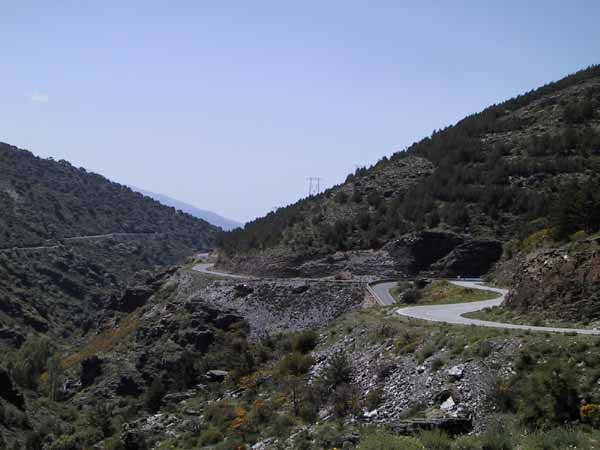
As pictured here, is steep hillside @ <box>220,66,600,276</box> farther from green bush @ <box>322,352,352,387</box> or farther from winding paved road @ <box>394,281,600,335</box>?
green bush @ <box>322,352,352,387</box>

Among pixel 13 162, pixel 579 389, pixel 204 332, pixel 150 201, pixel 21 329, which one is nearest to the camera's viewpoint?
pixel 579 389

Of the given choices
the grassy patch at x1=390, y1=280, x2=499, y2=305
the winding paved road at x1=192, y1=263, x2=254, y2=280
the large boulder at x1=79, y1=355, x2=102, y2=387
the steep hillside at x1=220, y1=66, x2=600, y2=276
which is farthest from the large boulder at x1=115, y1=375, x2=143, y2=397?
the steep hillside at x1=220, y1=66, x2=600, y2=276

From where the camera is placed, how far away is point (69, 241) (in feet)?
310

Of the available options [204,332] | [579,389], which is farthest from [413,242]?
[579,389]

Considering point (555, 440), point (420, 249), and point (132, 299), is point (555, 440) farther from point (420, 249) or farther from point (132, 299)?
point (132, 299)

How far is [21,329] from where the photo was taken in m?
57.4

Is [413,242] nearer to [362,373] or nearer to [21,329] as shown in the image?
[362,373]

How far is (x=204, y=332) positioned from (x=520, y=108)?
1755 inches

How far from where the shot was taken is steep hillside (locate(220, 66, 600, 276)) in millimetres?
46688

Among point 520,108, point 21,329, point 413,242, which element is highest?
point 520,108

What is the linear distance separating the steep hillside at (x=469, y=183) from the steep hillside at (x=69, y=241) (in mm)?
20607

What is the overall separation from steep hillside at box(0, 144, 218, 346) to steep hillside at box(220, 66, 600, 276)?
2061 centimetres

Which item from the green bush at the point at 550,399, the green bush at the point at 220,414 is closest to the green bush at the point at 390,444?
the green bush at the point at 550,399

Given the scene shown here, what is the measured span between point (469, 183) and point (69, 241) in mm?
64911
